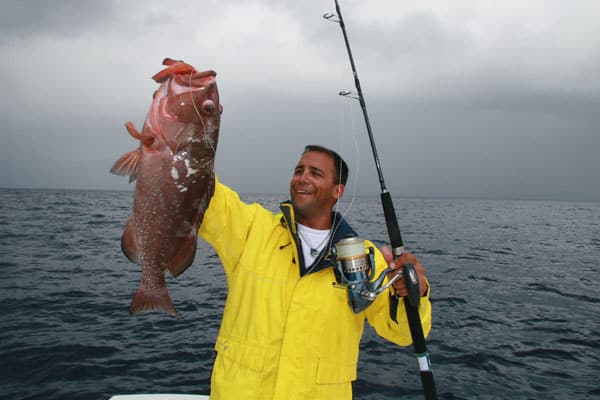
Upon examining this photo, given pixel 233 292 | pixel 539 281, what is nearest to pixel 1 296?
pixel 233 292

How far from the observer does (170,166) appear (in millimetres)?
2455

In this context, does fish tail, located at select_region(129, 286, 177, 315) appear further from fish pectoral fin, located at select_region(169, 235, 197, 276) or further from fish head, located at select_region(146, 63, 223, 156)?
fish head, located at select_region(146, 63, 223, 156)

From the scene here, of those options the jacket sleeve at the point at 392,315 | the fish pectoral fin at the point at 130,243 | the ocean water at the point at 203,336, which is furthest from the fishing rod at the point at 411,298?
the fish pectoral fin at the point at 130,243

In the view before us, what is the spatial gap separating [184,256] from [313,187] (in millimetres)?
1117

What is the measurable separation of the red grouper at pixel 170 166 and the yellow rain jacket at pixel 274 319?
0.26 m

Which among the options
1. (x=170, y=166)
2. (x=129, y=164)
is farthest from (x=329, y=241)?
(x=129, y=164)

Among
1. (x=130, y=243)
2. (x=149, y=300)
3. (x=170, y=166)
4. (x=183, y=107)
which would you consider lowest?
(x=149, y=300)

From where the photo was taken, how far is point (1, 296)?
9109mm

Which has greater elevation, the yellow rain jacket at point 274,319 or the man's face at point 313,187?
the man's face at point 313,187

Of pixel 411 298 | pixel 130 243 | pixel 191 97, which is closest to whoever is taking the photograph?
pixel 191 97

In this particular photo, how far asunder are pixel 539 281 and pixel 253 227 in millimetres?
13508

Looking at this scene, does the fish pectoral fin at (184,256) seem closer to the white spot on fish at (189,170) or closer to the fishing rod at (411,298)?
the white spot on fish at (189,170)

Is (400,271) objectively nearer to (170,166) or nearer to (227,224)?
(227,224)

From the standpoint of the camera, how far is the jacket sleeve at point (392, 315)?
10.2ft
